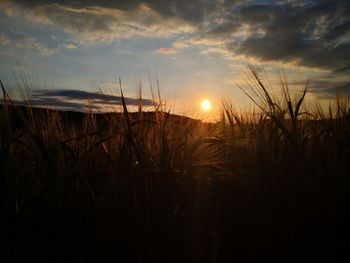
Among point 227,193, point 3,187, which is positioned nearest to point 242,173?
point 227,193

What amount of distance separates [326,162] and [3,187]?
158cm

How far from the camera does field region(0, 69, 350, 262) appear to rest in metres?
1.47

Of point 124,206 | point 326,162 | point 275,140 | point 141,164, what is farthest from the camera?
point 275,140

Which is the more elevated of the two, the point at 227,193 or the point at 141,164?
the point at 141,164

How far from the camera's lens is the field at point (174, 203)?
147 cm

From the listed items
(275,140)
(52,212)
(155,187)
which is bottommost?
(52,212)

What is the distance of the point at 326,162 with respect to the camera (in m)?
1.89

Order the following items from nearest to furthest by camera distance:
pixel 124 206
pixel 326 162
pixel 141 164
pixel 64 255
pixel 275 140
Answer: pixel 64 255 < pixel 124 206 < pixel 141 164 < pixel 326 162 < pixel 275 140

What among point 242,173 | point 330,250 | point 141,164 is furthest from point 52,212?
point 330,250

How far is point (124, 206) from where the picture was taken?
1.62 metres

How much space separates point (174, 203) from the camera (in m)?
1.66

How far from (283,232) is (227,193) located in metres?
0.36

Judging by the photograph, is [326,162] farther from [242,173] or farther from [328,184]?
[242,173]

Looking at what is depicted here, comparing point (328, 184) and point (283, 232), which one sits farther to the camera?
point (328, 184)
